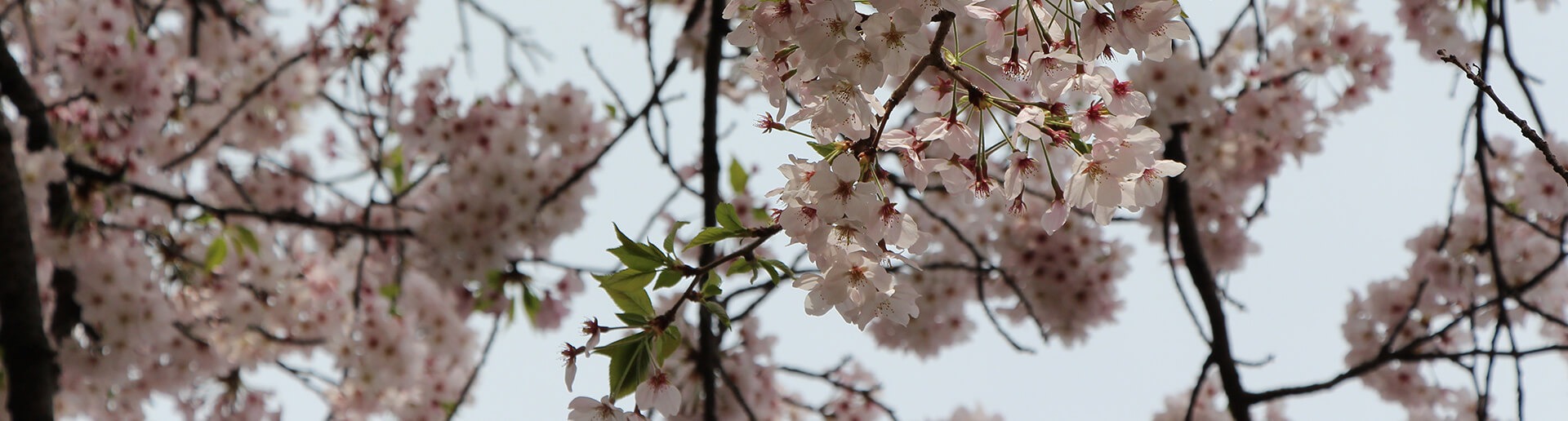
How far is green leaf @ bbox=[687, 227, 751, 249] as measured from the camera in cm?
112

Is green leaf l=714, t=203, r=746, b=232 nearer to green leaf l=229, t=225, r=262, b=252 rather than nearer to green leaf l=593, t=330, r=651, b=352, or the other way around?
green leaf l=593, t=330, r=651, b=352

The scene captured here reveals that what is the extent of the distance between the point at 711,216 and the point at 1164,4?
1.43 metres

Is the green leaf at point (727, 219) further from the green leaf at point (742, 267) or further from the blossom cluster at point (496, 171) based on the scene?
the blossom cluster at point (496, 171)

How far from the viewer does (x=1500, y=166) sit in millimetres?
3471

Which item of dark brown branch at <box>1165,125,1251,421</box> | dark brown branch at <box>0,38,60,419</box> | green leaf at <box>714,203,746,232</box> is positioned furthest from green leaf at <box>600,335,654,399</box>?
dark brown branch at <box>0,38,60,419</box>

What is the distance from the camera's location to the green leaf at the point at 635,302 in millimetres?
1138

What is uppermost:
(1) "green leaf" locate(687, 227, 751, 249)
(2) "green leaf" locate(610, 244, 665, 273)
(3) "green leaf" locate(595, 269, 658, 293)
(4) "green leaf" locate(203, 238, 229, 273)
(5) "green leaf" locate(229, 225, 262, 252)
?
(5) "green leaf" locate(229, 225, 262, 252)

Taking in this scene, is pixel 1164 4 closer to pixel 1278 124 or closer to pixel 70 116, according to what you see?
pixel 1278 124

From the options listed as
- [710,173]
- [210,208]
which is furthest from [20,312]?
[710,173]

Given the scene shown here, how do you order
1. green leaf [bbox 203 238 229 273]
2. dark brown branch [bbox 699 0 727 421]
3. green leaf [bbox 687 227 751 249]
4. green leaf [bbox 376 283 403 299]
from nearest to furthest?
1. green leaf [bbox 687 227 751 249]
2. dark brown branch [bbox 699 0 727 421]
3. green leaf [bbox 203 238 229 273]
4. green leaf [bbox 376 283 403 299]

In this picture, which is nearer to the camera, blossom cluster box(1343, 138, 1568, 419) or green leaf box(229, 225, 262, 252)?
blossom cluster box(1343, 138, 1568, 419)

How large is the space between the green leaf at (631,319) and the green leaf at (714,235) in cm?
8

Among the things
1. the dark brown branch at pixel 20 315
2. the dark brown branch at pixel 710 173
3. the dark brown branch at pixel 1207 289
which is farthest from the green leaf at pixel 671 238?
the dark brown branch at pixel 20 315

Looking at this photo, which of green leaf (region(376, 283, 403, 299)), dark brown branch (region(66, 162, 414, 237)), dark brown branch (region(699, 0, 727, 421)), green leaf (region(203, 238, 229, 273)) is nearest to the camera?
dark brown branch (region(699, 0, 727, 421))
